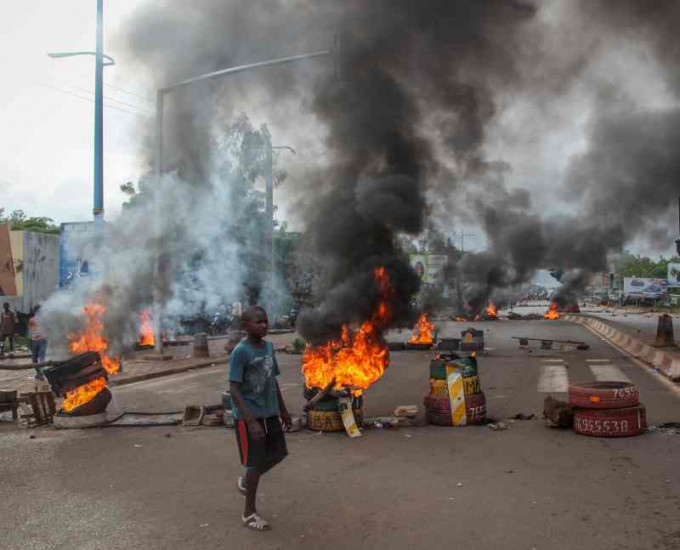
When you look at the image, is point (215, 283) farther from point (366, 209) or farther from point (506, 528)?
point (506, 528)

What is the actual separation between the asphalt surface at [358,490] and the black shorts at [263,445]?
418 mm

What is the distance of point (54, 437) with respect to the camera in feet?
24.0

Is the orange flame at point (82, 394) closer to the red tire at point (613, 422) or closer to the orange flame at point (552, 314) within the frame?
the red tire at point (613, 422)

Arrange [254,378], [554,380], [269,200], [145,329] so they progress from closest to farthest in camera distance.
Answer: [254,378] < [554,380] < [145,329] < [269,200]

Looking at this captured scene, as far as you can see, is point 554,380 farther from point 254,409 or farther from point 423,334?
point 254,409

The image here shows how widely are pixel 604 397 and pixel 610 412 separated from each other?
0.58 ft

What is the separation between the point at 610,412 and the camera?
650 cm

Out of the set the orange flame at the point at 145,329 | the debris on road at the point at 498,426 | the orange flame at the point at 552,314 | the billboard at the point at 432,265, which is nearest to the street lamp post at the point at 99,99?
the orange flame at the point at 145,329

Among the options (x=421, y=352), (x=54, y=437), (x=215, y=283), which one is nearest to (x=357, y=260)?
(x=54, y=437)

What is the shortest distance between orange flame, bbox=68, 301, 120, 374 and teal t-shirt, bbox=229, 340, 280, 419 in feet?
Result: 16.3

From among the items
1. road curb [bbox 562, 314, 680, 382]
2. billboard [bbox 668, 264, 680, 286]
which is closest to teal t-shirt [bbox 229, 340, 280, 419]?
road curb [bbox 562, 314, 680, 382]

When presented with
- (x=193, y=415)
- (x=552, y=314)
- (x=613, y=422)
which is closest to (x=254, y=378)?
(x=193, y=415)

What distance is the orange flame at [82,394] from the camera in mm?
7964

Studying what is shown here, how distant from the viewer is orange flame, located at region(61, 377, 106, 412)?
7.96 m
